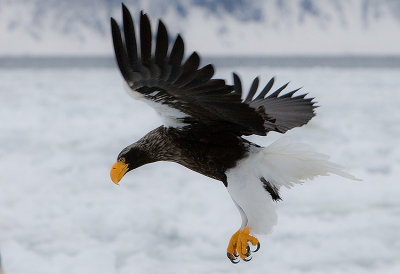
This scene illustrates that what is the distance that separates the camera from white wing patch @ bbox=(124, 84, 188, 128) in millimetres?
2334

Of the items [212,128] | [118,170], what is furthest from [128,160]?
[212,128]

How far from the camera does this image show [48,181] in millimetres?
8969

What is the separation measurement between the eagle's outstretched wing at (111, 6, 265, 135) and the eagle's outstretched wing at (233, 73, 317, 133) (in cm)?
46

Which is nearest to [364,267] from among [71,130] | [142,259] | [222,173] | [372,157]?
[142,259]

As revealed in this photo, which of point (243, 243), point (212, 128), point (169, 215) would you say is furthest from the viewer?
point (169, 215)

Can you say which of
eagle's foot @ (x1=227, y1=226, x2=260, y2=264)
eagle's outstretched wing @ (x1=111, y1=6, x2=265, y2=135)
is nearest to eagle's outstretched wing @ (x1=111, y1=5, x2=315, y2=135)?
eagle's outstretched wing @ (x1=111, y1=6, x2=265, y2=135)

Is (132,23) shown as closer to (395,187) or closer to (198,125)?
(198,125)

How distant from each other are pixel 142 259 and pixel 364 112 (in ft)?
38.4

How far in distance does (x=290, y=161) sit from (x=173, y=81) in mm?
884

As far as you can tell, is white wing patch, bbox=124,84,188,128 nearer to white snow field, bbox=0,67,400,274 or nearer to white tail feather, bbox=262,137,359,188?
white tail feather, bbox=262,137,359,188

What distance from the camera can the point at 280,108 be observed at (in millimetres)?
3150

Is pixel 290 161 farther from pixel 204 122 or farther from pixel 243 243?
pixel 204 122

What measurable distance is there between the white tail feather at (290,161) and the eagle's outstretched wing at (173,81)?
370mm

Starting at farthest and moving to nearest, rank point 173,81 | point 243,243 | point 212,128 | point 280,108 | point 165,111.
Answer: point 280,108, point 243,243, point 212,128, point 165,111, point 173,81
